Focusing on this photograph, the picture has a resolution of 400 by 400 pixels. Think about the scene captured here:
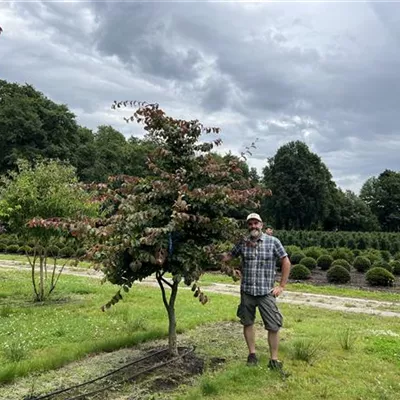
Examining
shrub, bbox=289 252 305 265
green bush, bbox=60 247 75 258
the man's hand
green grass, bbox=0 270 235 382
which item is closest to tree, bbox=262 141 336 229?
green bush, bbox=60 247 75 258

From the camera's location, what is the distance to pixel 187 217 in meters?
5.05

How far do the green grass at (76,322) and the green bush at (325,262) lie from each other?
30.8 ft

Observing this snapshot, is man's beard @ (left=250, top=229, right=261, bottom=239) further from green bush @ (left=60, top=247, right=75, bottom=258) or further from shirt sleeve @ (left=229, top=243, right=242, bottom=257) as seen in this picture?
green bush @ (left=60, top=247, right=75, bottom=258)

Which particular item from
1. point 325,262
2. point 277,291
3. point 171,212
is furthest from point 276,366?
point 325,262

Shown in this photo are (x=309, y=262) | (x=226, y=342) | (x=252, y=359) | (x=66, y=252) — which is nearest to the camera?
(x=252, y=359)

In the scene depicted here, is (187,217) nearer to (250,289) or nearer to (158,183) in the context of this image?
(158,183)

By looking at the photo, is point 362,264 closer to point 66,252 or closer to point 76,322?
point 76,322

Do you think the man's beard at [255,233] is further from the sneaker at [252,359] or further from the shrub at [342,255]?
the shrub at [342,255]

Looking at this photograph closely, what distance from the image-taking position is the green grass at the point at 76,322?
5977 mm

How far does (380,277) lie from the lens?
1589cm

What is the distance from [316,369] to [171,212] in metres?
2.44

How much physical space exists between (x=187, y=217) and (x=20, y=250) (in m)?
25.0

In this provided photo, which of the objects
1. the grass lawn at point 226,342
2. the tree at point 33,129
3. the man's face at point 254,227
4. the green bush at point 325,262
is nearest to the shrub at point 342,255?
the green bush at point 325,262

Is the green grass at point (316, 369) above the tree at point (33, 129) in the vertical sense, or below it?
below
